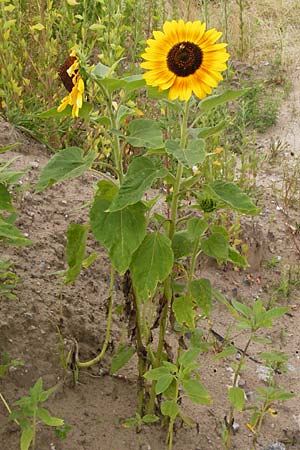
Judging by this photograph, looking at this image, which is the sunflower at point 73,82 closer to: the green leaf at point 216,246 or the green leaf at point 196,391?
the green leaf at point 216,246

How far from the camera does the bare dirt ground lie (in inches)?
95.4

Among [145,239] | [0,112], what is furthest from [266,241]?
[145,239]

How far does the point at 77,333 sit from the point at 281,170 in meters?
2.43

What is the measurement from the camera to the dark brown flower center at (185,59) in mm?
1811

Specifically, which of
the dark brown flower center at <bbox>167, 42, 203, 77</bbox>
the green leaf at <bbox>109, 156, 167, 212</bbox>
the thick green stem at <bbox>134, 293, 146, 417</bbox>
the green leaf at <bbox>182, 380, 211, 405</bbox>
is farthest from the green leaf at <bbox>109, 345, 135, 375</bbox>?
the dark brown flower center at <bbox>167, 42, 203, 77</bbox>

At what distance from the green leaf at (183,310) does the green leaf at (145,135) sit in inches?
19.6

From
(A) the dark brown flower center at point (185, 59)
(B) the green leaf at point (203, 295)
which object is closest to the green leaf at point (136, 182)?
(A) the dark brown flower center at point (185, 59)

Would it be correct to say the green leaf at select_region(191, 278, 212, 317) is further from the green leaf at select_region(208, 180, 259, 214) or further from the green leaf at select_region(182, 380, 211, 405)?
the green leaf at select_region(208, 180, 259, 214)

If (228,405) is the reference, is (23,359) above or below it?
above

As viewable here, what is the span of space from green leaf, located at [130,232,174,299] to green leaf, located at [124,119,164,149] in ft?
0.82

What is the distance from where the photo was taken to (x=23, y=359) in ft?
8.09

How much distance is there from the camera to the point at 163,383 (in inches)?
82.4

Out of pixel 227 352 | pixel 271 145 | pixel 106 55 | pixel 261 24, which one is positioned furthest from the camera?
pixel 261 24

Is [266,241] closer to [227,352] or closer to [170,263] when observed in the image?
[227,352]
